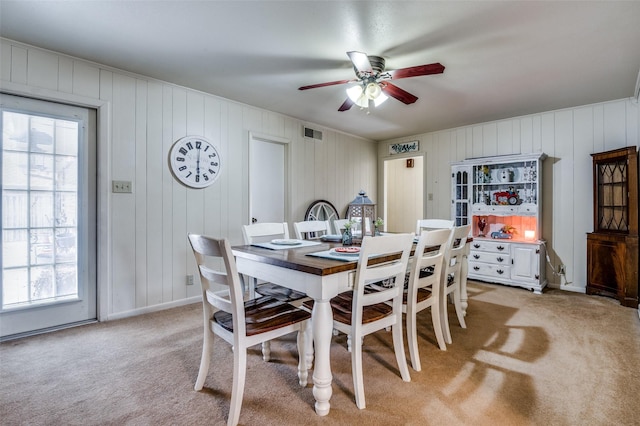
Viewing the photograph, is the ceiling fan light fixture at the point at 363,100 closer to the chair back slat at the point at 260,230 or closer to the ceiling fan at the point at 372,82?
the ceiling fan at the point at 372,82

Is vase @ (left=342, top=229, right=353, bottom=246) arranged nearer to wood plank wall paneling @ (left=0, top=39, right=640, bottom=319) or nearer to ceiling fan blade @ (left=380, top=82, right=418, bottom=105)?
ceiling fan blade @ (left=380, top=82, right=418, bottom=105)

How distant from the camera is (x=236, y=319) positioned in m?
1.54

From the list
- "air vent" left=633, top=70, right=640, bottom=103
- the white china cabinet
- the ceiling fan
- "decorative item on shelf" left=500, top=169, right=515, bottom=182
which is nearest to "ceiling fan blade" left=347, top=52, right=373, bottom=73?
the ceiling fan

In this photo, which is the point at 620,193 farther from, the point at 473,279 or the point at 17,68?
the point at 17,68

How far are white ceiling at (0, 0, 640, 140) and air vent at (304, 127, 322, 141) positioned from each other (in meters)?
1.10

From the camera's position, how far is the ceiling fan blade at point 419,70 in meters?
2.11

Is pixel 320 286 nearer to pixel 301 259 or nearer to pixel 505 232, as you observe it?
pixel 301 259

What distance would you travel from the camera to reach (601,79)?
3066mm

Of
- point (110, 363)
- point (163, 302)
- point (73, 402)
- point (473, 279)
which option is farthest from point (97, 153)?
point (473, 279)

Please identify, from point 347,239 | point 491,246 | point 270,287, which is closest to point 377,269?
point 347,239

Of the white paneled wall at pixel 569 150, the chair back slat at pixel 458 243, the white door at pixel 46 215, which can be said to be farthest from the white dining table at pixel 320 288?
the white paneled wall at pixel 569 150

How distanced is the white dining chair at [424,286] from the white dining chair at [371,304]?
0.43ft

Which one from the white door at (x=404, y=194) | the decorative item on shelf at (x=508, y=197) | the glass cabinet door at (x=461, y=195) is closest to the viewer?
the decorative item on shelf at (x=508, y=197)

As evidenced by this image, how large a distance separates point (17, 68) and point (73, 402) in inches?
97.4
